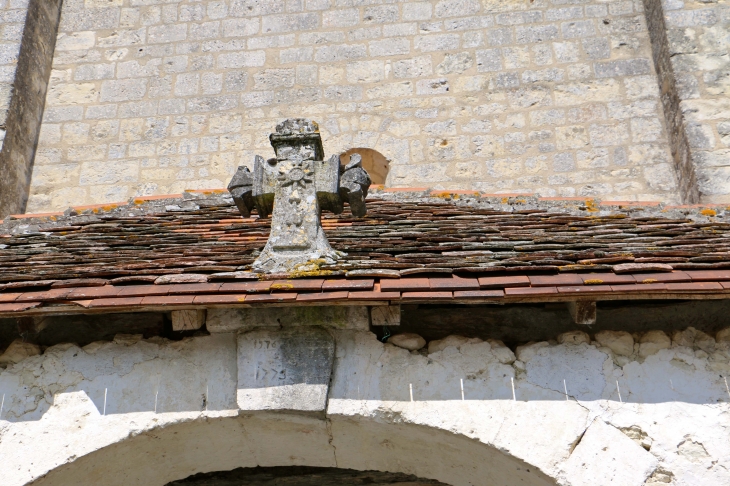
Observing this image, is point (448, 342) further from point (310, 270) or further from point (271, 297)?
point (271, 297)

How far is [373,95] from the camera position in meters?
7.64

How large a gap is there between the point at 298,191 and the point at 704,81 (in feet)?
15.6

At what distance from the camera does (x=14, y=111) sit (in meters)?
7.49

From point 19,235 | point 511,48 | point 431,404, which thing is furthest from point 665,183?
point 19,235

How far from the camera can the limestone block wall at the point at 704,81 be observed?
260 inches

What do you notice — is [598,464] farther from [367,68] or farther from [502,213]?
[367,68]

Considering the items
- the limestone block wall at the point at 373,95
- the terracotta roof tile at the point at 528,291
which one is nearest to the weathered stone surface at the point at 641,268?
the terracotta roof tile at the point at 528,291

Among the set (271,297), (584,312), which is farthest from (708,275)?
(271,297)

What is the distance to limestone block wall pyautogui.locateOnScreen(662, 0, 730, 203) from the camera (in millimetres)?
6594

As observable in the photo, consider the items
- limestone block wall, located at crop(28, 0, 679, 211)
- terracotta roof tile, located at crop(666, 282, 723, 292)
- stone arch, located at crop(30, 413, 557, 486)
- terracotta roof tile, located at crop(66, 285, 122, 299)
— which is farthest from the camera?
limestone block wall, located at crop(28, 0, 679, 211)

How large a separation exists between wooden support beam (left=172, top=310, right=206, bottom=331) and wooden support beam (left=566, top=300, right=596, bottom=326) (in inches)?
71.3

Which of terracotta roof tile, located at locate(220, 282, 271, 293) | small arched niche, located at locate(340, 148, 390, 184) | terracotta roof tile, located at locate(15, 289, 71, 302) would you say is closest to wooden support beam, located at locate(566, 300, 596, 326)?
terracotta roof tile, located at locate(220, 282, 271, 293)

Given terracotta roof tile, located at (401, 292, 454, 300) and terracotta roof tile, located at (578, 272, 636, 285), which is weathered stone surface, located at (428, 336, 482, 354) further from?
terracotta roof tile, located at (578, 272, 636, 285)

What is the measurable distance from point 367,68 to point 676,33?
3.00 m
